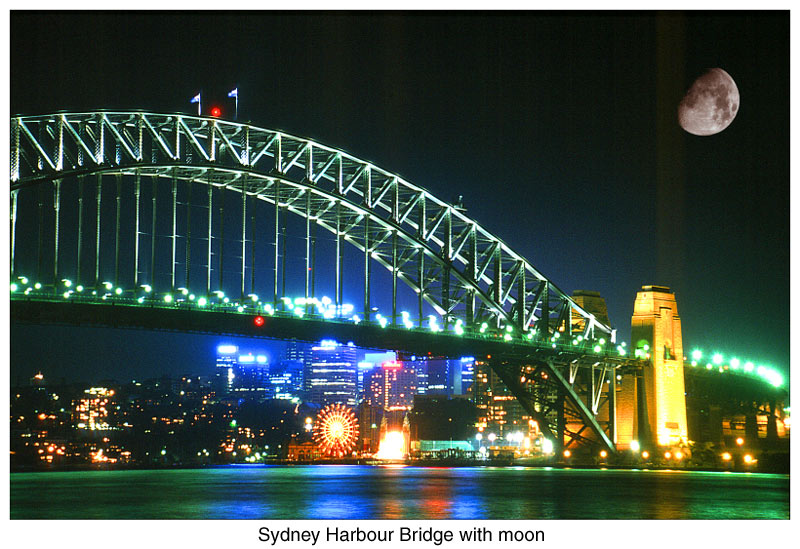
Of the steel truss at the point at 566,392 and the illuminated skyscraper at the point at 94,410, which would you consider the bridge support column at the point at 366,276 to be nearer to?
the steel truss at the point at 566,392

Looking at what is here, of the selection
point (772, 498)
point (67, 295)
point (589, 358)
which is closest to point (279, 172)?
point (67, 295)

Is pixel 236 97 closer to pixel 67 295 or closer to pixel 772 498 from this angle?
pixel 67 295

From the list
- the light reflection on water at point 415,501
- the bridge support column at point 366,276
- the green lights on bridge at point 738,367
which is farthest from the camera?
the green lights on bridge at point 738,367

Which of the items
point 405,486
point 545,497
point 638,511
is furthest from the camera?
point 405,486

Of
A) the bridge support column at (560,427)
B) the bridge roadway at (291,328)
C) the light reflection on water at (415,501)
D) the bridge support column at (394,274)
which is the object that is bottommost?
the light reflection on water at (415,501)

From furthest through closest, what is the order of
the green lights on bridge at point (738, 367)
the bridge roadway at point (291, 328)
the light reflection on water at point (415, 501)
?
the green lights on bridge at point (738, 367)
the bridge roadway at point (291, 328)
the light reflection on water at point (415, 501)

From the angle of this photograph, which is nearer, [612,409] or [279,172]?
[279,172]

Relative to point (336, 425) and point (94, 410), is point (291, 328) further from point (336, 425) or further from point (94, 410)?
point (94, 410)

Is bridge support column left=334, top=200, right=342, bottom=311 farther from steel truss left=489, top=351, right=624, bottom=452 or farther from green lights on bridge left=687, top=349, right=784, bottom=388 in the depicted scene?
green lights on bridge left=687, top=349, right=784, bottom=388

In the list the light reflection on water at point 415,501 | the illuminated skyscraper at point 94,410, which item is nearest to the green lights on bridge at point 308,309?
the light reflection on water at point 415,501
